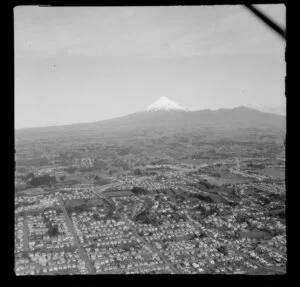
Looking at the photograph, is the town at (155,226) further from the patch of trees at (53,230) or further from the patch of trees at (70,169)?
the patch of trees at (70,169)

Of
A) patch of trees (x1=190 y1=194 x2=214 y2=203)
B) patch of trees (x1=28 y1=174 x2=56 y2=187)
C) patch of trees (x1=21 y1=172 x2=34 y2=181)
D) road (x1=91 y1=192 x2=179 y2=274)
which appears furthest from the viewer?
patch of trees (x1=21 y1=172 x2=34 y2=181)

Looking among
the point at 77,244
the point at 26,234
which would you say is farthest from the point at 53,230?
the point at 77,244

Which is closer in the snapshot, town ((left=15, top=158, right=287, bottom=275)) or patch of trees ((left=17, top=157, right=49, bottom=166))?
town ((left=15, top=158, right=287, bottom=275))

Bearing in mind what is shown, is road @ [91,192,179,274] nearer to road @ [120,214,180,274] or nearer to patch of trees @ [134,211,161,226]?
road @ [120,214,180,274]

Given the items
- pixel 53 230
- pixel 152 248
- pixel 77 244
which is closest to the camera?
pixel 152 248

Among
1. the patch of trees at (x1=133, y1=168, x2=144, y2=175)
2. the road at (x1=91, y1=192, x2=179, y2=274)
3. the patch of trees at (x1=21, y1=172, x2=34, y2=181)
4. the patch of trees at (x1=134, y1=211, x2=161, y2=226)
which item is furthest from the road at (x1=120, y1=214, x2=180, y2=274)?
the patch of trees at (x1=21, y1=172, x2=34, y2=181)

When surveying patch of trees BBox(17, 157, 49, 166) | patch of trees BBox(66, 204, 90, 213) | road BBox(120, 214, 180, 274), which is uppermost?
patch of trees BBox(17, 157, 49, 166)

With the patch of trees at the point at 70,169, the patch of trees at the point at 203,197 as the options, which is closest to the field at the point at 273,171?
the patch of trees at the point at 203,197

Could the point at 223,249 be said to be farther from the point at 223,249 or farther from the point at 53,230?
the point at 53,230
